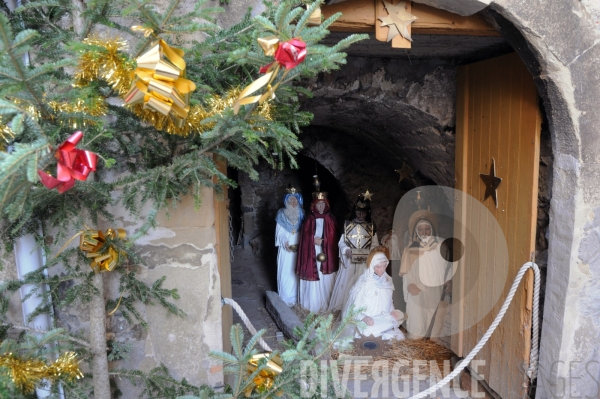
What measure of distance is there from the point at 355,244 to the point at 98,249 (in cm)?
341

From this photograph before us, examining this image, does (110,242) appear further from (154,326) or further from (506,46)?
(506,46)

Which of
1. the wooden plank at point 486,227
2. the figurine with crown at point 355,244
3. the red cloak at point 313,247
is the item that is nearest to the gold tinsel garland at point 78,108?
the wooden plank at point 486,227

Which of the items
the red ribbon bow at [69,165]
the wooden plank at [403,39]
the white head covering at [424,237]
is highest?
the wooden plank at [403,39]

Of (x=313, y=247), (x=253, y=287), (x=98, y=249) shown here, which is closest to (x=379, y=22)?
(x=98, y=249)

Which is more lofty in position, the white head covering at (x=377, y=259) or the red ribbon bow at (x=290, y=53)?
the red ribbon bow at (x=290, y=53)

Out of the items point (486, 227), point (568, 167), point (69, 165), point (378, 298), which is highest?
point (568, 167)

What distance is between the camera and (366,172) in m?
5.18

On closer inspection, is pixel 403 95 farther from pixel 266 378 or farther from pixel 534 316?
pixel 266 378

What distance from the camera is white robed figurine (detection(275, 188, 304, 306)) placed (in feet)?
16.8

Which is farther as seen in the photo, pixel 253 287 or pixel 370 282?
pixel 253 287

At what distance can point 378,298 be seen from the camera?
395 centimetres

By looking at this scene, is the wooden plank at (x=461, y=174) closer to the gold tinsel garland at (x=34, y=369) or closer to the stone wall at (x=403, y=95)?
the stone wall at (x=403, y=95)

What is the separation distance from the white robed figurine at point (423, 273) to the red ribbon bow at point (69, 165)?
3350 mm

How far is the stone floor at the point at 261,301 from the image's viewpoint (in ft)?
10.5
